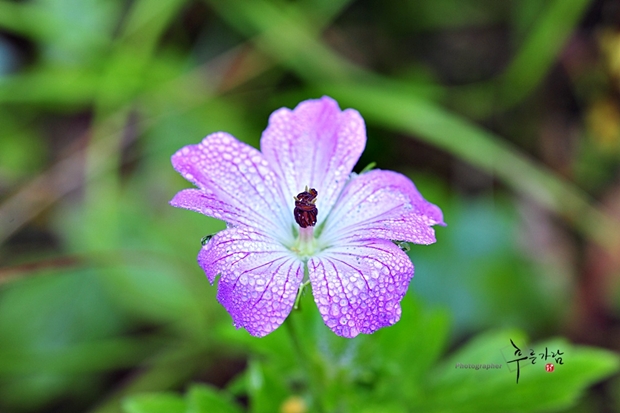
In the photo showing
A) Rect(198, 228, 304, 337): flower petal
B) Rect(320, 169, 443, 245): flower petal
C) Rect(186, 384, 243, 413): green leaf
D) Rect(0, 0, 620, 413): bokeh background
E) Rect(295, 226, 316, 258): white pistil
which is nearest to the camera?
Rect(198, 228, 304, 337): flower petal

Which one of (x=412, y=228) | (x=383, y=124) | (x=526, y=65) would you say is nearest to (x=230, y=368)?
(x=383, y=124)

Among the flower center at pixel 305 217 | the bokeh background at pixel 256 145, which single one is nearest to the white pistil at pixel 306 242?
the flower center at pixel 305 217

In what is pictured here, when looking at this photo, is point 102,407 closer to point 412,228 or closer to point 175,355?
point 175,355

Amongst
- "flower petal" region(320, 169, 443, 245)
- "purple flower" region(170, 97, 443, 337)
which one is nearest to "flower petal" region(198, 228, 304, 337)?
"purple flower" region(170, 97, 443, 337)

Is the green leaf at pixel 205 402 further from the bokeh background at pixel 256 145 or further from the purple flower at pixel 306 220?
the bokeh background at pixel 256 145

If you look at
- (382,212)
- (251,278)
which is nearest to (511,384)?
(382,212)

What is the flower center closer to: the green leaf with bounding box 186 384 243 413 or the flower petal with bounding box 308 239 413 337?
the flower petal with bounding box 308 239 413 337

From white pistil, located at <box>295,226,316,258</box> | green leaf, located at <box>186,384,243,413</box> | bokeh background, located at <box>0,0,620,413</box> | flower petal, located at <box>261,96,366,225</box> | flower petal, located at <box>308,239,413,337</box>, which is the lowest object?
green leaf, located at <box>186,384,243,413</box>
